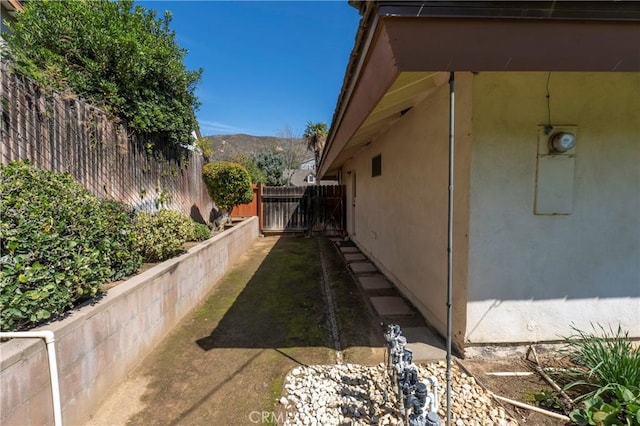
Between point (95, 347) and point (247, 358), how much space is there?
4.44ft

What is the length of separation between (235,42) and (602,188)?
955 cm

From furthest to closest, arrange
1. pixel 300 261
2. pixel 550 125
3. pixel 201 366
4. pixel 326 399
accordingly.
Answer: pixel 300 261 < pixel 201 366 < pixel 550 125 < pixel 326 399

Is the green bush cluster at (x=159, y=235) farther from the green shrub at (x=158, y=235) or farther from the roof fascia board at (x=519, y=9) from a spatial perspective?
the roof fascia board at (x=519, y=9)

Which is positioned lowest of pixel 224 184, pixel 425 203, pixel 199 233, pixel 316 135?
pixel 199 233

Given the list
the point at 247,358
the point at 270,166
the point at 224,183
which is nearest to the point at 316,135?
the point at 270,166

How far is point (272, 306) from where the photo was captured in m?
4.46

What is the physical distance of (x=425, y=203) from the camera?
364 cm

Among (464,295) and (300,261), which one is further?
(300,261)

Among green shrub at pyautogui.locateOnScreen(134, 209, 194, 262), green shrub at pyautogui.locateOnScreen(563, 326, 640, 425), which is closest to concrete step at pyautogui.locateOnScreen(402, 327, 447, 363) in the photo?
green shrub at pyautogui.locateOnScreen(563, 326, 640, 425)

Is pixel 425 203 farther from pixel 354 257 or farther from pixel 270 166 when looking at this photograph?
pixel 270 166

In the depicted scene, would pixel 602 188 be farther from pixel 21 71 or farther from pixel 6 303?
pixel 21 71

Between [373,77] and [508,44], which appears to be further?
[373,77]

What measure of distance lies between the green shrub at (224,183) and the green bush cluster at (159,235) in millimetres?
4069

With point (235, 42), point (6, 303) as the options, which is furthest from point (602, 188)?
point (235, 42)
